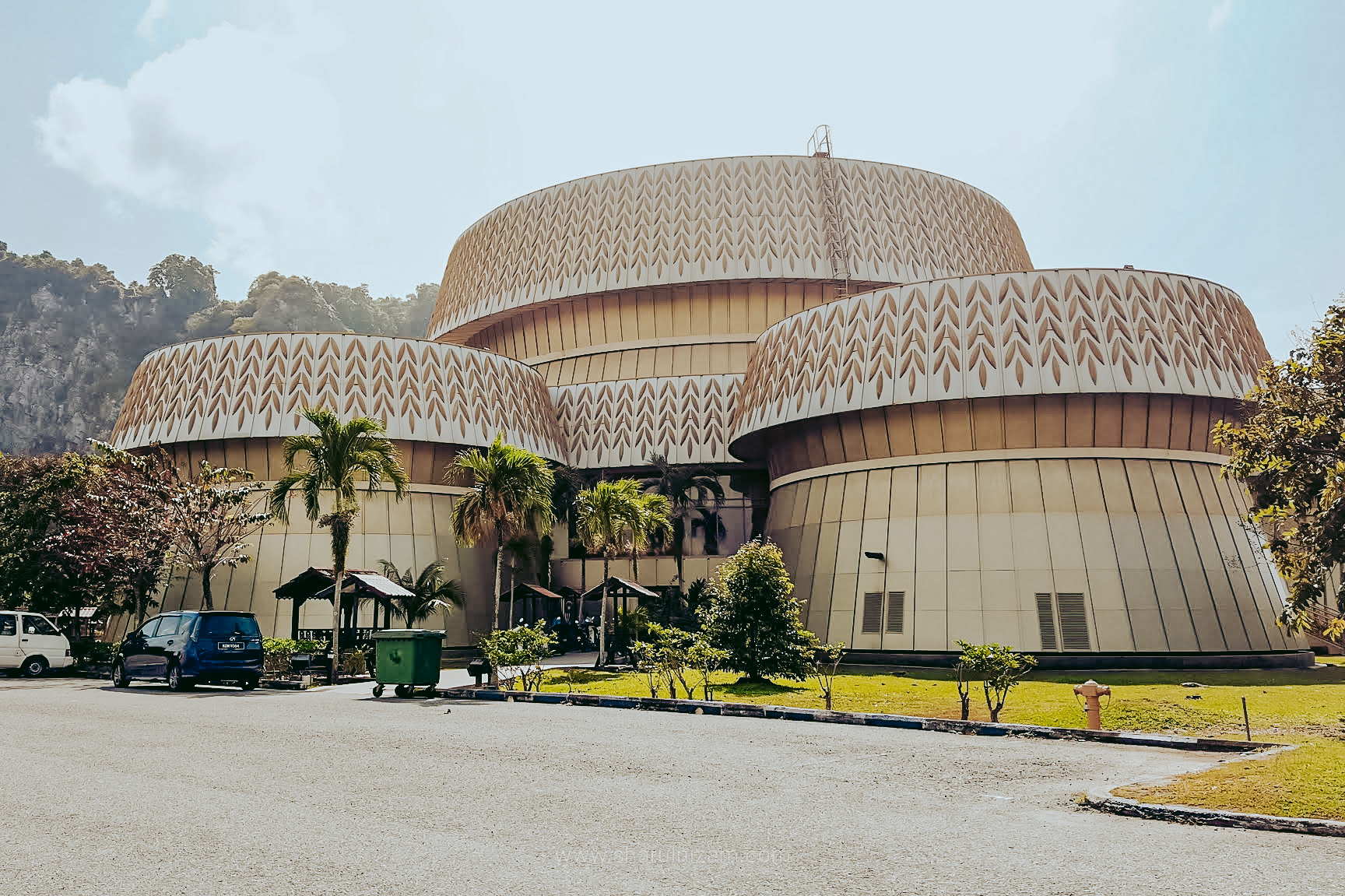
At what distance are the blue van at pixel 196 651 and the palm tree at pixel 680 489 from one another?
19.6 meters

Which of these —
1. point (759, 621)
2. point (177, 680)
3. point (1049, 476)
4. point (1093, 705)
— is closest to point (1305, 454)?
point (1093, 705)

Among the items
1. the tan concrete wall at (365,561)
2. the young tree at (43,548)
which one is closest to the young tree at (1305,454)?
the tan concrete wall at (365,561)

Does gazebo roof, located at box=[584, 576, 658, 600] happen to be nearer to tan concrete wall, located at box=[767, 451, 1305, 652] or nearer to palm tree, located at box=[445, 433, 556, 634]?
palm tree, located at box=[445, 433, 556, 634]

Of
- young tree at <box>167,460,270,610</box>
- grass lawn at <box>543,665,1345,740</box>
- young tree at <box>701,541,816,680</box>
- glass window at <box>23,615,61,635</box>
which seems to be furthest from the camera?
young tree at <box>167,460,270,610</box>

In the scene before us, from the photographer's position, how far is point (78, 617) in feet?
117

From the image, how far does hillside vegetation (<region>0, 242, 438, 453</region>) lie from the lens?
133250 millimetres

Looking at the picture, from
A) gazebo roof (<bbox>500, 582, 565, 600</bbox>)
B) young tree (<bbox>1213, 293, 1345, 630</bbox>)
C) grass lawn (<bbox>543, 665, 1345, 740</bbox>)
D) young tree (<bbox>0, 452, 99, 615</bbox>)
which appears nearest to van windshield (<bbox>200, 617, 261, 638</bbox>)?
grass lawn (<bbox>543, 665, 1345, 740</bbox>)

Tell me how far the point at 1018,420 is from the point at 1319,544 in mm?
13954

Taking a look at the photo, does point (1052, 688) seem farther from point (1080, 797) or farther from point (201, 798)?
point (201, 798)

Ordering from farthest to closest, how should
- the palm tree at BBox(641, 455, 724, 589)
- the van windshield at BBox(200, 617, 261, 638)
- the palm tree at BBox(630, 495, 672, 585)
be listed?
the palm tree at BBox(641, 455, 724, 589) < the palm tree at BBox(630, 495, 672, 585) < the van windshield at BBox(200, 617, 261, 638)

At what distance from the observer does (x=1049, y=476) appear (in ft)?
100

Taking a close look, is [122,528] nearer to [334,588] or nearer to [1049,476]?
[334,588]

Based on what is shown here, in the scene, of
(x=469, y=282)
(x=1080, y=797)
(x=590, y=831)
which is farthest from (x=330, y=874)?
(x=469, y=282)

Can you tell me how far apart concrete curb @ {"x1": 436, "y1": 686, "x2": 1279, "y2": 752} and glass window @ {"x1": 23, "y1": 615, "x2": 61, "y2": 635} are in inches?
593
